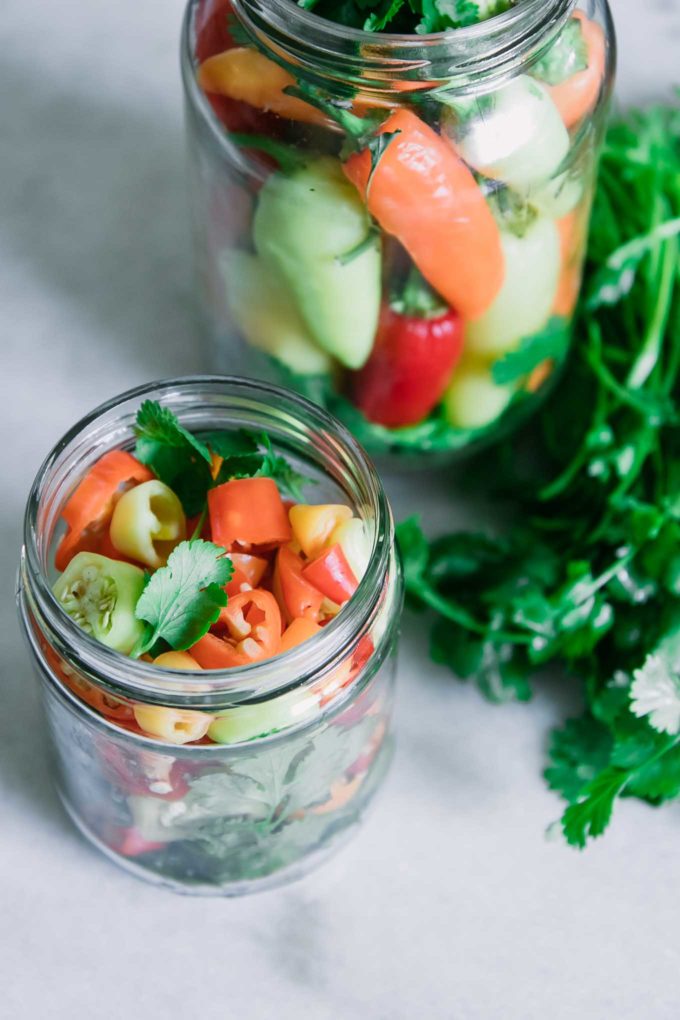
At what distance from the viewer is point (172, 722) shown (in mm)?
833

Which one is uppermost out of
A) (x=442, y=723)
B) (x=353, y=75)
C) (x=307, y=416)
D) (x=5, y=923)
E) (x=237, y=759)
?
(x=353, y=75)

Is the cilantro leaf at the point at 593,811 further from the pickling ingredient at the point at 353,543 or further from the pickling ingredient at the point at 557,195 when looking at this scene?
the pickling ingredient at the point at 557,195

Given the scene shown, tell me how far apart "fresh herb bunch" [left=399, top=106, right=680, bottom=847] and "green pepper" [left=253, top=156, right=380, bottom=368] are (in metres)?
0.17

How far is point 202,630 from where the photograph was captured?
835mm

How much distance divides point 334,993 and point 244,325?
20.1 inches

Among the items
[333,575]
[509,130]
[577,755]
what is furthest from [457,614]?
[509,130]

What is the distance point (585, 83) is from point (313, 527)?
1.28 feet

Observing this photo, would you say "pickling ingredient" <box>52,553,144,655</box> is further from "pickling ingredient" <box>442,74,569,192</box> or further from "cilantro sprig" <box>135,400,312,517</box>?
"pickling ingredient" <box>442,74,569,192</box>

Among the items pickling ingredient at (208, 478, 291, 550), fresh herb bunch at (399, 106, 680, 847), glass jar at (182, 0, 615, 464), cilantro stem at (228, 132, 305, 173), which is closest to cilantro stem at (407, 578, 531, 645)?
fresh herb bunch at (399, 106, 680, 847)

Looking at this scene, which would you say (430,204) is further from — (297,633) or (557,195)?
(297,633)

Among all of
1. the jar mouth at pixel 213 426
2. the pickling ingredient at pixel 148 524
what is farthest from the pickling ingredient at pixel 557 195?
the pickling ingredient at pixel 148 524

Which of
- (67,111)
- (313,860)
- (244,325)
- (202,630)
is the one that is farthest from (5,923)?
(67,111)

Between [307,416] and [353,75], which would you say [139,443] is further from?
[353,75]

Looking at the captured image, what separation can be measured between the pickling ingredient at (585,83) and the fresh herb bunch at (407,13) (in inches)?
3.3
